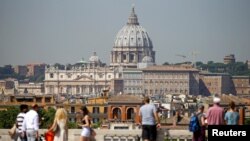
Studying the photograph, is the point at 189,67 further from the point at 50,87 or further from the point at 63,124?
the point at 63,124

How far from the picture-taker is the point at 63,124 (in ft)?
60.8

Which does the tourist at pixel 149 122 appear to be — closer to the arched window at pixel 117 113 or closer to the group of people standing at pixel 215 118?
the group of people standing at pixel 215 118

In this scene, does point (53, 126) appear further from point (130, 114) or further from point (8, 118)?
point (130, 114)

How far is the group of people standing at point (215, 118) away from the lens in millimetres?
18734

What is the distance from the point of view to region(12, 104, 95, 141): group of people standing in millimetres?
18500

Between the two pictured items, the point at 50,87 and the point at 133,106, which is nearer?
the point at 133,106

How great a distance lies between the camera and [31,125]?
18.9 metres

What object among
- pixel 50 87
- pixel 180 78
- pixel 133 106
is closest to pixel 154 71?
pixel 180 78

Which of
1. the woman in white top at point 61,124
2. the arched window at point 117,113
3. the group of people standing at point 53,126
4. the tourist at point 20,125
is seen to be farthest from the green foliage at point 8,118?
the woman in white top at point 61,124

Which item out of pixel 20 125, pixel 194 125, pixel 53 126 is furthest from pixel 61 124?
pixel 194 125

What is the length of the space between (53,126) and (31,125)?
1.65 ft

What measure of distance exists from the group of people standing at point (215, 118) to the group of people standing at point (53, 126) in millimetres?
1505

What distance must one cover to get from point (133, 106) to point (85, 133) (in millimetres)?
55941

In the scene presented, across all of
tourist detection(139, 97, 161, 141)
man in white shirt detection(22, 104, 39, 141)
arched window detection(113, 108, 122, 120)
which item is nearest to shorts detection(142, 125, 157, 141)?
tourist detection(139, 97, 161, 141)
